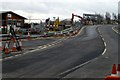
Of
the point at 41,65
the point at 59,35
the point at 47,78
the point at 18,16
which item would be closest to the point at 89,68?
the point at 41,65

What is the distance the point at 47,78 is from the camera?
11.8 meters

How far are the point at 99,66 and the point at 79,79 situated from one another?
13.2ft

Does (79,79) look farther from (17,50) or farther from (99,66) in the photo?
(17,50)

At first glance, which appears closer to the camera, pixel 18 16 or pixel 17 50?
pixel 17 50

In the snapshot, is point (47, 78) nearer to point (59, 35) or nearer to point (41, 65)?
point (41, 65)

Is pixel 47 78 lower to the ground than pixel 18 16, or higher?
lower

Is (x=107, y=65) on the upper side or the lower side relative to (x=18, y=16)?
lower

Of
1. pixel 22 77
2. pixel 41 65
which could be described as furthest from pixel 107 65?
pixel 22 77

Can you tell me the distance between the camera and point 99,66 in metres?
15.5

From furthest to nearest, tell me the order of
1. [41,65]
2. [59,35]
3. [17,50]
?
[59,35] → [17,50] → [41,65]

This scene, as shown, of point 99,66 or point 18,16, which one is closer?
point 99,66

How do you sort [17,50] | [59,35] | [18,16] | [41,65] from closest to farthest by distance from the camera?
[41,65] → [17,50] → [59,35] → [18,16]

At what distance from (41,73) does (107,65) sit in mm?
4250

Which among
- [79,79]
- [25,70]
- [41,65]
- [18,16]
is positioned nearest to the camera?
[79,79]
